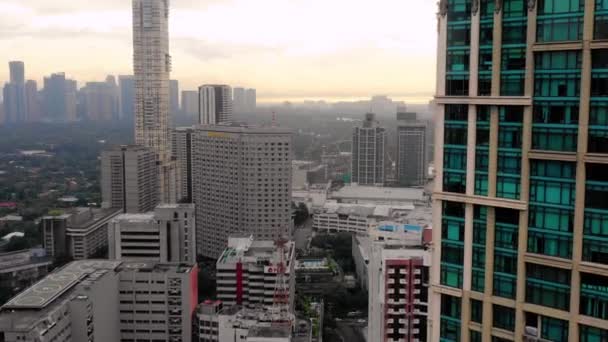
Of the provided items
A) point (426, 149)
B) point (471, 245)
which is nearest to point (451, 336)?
point (471, 245)

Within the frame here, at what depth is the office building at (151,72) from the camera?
2258cm

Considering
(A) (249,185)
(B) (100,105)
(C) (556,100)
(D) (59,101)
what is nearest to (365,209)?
(A) (249,185)

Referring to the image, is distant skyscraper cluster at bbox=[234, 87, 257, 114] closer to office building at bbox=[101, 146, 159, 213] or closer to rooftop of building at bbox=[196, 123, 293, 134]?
office building at bbox=[101, 146, 159, 213]

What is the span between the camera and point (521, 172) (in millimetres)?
3291

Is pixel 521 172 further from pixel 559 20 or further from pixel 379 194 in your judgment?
pixel 379 194

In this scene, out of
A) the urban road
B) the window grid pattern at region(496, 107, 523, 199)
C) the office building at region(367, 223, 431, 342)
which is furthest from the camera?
the urban road

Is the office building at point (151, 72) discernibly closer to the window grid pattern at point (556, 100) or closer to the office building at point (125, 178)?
the office building at point (125, 178)

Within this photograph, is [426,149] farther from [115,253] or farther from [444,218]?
[444,218]

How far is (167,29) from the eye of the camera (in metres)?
23.1

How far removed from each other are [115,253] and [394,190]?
1427 centimetres

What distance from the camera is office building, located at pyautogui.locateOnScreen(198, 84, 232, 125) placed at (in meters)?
25.5

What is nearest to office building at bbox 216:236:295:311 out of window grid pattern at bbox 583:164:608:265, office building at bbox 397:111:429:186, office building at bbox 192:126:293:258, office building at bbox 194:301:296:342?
office building at bbox 194:301:296:342

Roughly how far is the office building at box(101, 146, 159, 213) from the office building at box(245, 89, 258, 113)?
56.8 ft

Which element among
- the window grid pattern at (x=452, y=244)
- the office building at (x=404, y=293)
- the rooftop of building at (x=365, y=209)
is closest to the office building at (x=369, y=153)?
the rooftop of building at (x=365, y=209)
